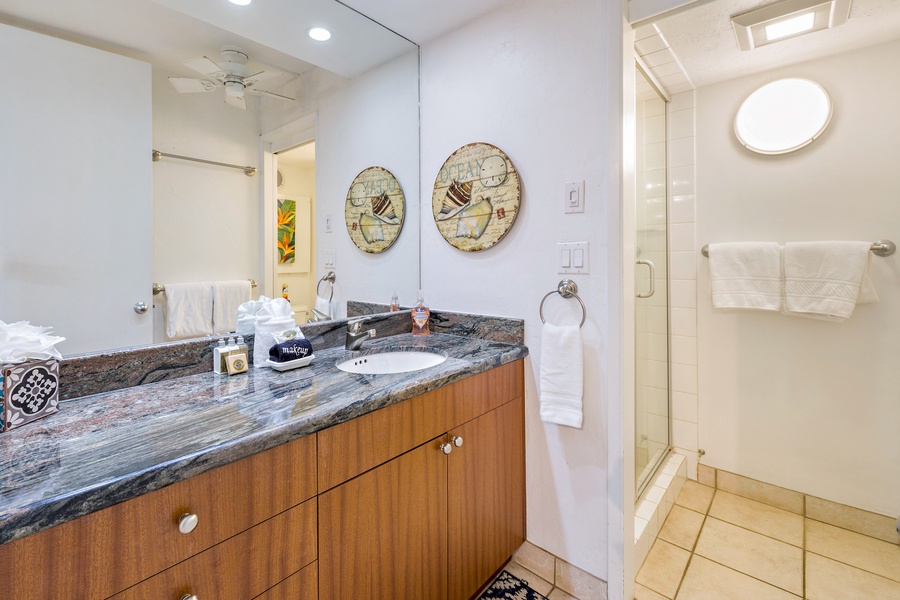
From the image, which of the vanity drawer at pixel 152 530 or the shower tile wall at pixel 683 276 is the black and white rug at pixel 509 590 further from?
the shower tile wall at pixel 683 276

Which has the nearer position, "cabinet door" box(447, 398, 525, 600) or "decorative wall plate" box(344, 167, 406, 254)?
"cabinet door" box(447, 398, 525, 600)

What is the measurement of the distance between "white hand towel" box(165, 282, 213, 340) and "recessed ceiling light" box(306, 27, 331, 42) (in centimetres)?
105

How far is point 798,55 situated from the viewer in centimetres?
179

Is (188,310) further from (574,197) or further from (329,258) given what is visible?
(574,197)

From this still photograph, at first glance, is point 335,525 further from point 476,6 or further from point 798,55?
point 798,55

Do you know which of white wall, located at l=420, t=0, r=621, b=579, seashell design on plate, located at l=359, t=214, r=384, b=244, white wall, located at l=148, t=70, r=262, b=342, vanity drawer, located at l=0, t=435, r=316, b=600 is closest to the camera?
vanity drawer, located at l=0, t=435, r=316, b=600

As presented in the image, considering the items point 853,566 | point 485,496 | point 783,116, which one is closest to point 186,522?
point 485,496

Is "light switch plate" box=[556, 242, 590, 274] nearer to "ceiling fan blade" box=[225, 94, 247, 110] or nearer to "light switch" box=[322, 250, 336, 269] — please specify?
"light switch" box=[322, 250, 336, 269]

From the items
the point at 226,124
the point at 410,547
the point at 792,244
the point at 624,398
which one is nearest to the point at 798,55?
the point at 792,244

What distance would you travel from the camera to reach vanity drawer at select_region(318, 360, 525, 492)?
2.97 feet

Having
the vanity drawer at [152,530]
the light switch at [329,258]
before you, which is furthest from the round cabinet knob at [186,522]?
the light switch at [329,258]

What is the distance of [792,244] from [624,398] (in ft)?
4.01

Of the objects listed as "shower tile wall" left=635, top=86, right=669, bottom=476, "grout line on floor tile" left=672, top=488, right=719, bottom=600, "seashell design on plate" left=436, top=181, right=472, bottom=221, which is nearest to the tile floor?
"grout line on floor tile" left=672, top=488, right=719, bottom=600

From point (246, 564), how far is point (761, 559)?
1969 mm
